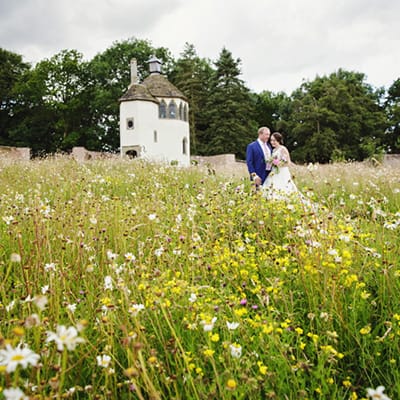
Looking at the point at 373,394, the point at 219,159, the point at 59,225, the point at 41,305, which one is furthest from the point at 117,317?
the point at 219,159

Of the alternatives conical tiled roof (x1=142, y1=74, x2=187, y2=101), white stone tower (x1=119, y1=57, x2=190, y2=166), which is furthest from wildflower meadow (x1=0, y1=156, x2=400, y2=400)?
conical tiled roof (x1=142, y1=74, x2=187, y2=101)

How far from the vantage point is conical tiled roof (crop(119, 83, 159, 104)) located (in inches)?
1318

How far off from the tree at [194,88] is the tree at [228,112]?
150 cm

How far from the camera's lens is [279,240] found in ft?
13.2

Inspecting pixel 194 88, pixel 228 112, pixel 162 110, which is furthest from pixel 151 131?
pixel 194 88

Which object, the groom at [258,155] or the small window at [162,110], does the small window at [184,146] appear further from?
the groom at [258,155]

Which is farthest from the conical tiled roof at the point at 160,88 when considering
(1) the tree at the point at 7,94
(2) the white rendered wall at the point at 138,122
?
(1) the tree at the point at 7,94

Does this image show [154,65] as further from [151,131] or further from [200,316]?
[200,316]

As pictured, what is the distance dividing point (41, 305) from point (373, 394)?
99 centimetres

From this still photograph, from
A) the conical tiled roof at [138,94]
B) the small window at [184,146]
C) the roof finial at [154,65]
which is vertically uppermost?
the roof finial at [154,65]

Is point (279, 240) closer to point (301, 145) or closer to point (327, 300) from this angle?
point (327, 300)

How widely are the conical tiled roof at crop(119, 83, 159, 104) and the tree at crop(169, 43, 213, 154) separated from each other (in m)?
9.35

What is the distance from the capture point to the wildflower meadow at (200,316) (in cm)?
171

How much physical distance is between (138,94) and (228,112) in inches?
443
